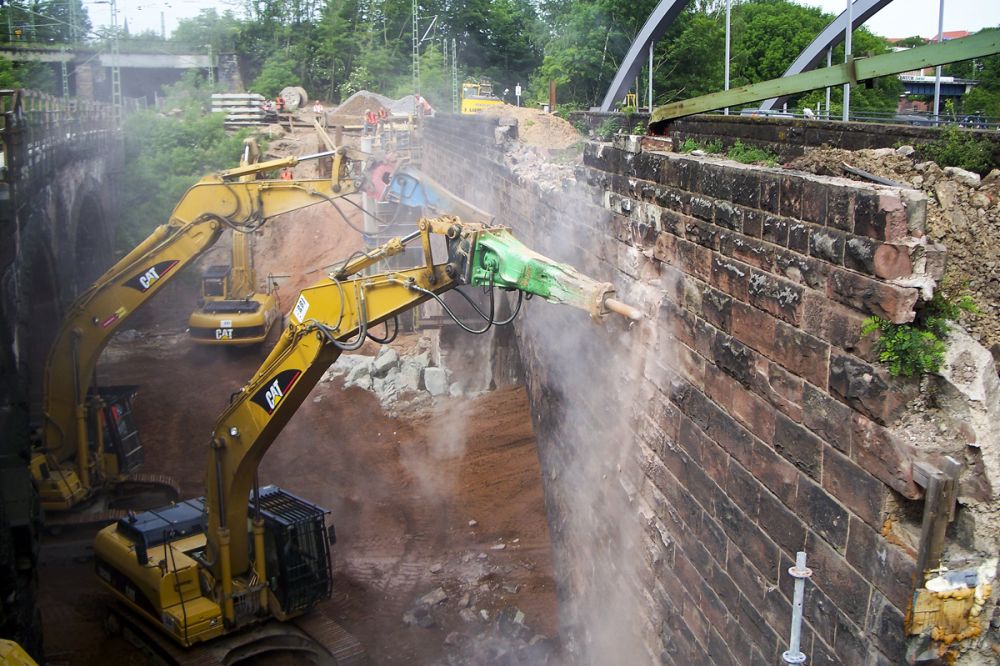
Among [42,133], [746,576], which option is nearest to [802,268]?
[746,576]

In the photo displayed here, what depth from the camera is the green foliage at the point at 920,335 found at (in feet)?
12.5

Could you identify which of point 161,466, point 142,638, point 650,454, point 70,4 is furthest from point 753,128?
point 70,4

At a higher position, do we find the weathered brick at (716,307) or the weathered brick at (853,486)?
the weathered brick at (716,307)

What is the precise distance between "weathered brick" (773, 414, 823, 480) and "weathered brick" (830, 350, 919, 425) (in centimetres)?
33

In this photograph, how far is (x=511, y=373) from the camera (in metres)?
17.5

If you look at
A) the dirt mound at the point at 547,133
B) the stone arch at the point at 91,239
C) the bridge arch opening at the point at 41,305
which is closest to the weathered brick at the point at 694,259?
the dirt mound at the point at 547,133

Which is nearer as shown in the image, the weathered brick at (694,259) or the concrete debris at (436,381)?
the weathered brick at (694,259)

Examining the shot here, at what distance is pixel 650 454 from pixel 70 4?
4691 cm

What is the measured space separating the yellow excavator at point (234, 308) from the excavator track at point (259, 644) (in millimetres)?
12584

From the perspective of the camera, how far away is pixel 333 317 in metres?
8.80

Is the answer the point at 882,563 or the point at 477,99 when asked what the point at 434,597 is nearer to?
the point at 882,563

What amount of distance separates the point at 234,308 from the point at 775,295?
20181mm

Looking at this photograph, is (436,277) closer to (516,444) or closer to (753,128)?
(753,128)

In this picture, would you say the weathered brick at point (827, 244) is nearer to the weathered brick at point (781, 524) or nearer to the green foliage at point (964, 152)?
the weathered brick at point (781, 524)
